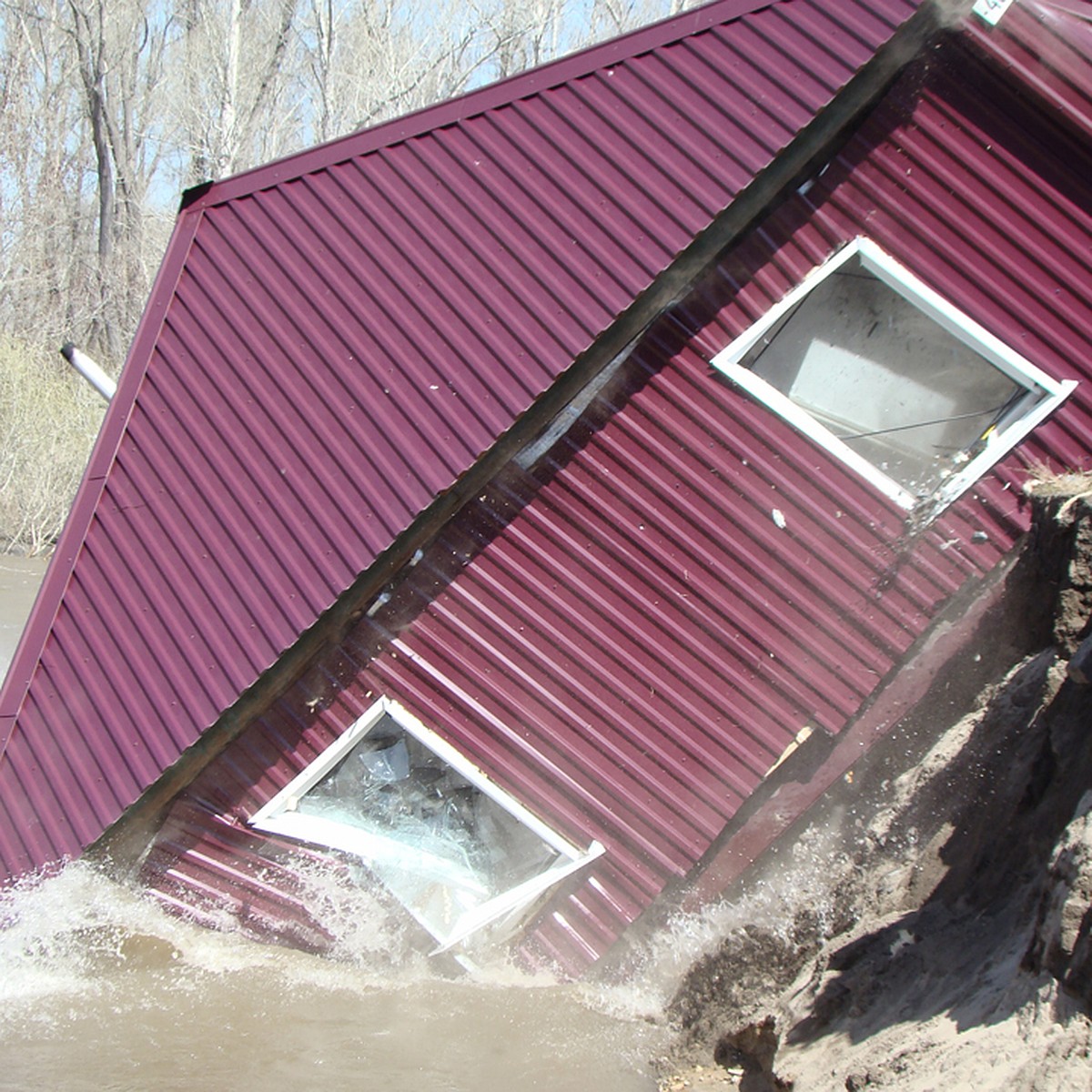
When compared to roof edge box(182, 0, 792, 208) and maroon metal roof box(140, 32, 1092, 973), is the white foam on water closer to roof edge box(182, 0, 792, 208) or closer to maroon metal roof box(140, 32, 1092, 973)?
maroon metal roof box(140, 32, 1092, 973)

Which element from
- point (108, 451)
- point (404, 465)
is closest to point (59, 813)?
point (108, 451)

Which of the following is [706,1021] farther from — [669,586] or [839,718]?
[669,586]

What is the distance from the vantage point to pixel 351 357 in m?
6.83

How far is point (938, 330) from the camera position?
7.04 m

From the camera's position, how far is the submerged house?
6.46 meters

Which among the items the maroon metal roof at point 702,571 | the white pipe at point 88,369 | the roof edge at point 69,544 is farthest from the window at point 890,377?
the white pipe at point 88,369

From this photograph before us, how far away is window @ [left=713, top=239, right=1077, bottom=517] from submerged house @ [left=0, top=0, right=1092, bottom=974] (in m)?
0.04

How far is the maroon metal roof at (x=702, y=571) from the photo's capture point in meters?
6.47

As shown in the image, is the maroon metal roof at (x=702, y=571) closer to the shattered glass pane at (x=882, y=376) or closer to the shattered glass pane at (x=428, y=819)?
the shattered glass pane at (x=428, y=819)

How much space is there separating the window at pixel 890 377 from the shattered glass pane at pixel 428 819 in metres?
3.01

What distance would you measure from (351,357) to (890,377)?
11.0 ft

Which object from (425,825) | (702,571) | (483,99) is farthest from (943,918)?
(483,99)

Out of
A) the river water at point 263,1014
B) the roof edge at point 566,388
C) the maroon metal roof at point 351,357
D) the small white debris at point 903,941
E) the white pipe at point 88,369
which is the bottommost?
the small white debris at point 903,941

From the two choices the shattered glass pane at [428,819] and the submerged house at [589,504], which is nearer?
the submerged house at [589,504]
